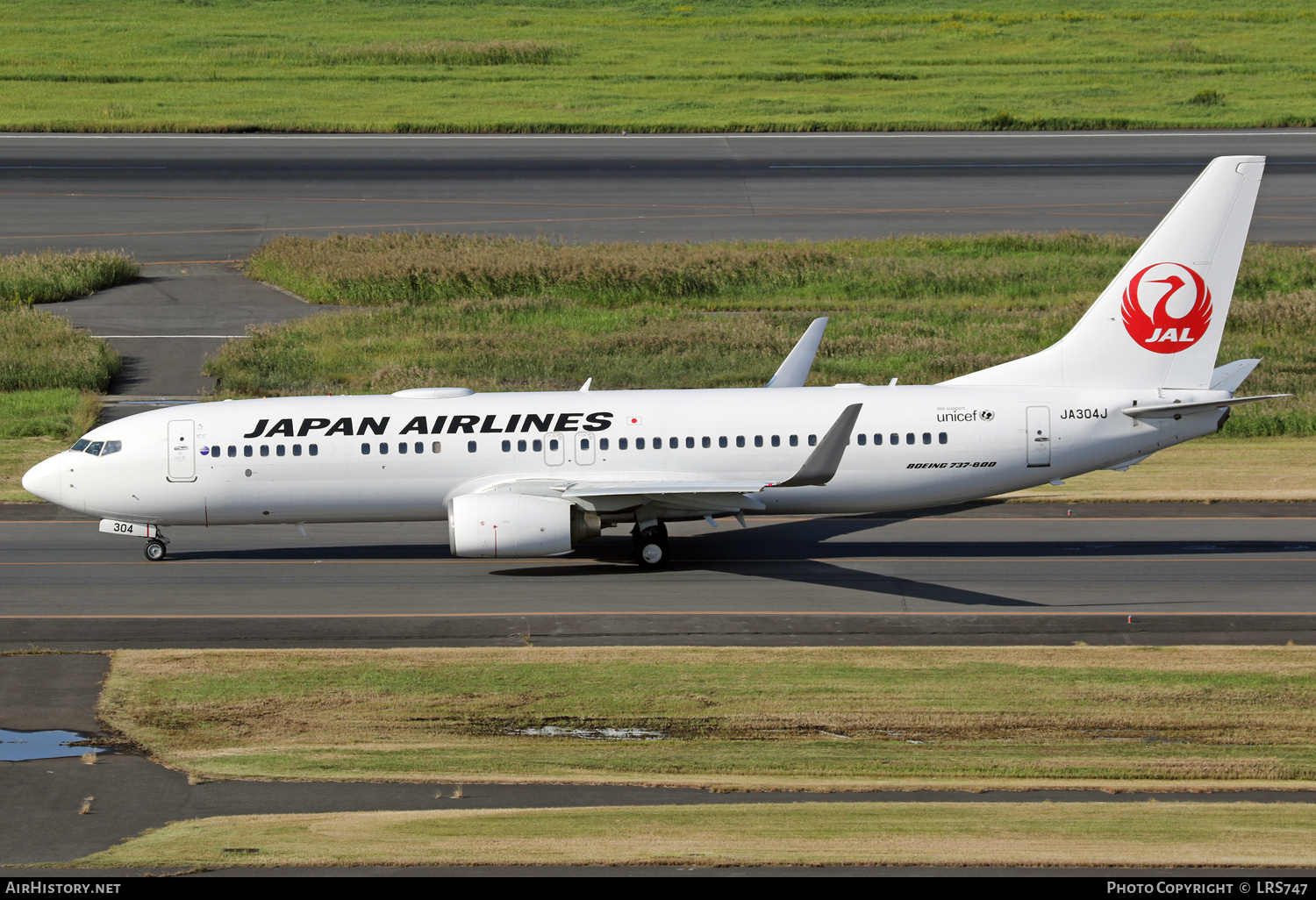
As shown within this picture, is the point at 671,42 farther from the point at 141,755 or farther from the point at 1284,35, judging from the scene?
the point at 141,755

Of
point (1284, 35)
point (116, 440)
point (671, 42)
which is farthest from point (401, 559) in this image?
point (1284, 35)

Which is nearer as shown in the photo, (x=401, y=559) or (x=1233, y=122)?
(x=401, y=559)

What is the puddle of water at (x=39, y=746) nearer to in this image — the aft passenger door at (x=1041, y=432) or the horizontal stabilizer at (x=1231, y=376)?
the aft passenger door at (x=1041, y=432)

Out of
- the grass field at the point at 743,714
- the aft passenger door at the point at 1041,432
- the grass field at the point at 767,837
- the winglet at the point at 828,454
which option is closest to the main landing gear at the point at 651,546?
the winglet at the point at 828,454

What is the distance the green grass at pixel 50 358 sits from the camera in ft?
152

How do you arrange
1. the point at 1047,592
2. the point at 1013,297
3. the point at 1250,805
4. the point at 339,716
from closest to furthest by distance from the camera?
1. the point at 1250,805
2. the point at 339,716
3. the point at 1047,592
4. the point at 1013,297

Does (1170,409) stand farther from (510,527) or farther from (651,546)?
(510,527)

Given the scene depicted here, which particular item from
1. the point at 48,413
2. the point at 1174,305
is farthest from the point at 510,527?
the point at 48,413

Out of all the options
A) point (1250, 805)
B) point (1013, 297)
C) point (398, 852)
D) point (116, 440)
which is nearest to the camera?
point (398, 852)

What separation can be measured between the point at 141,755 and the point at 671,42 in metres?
90.3

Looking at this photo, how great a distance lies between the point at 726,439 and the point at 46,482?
1488cm

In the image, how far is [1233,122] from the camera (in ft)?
261

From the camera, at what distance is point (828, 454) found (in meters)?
28.4

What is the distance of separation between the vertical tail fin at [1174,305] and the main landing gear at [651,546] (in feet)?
30.1
